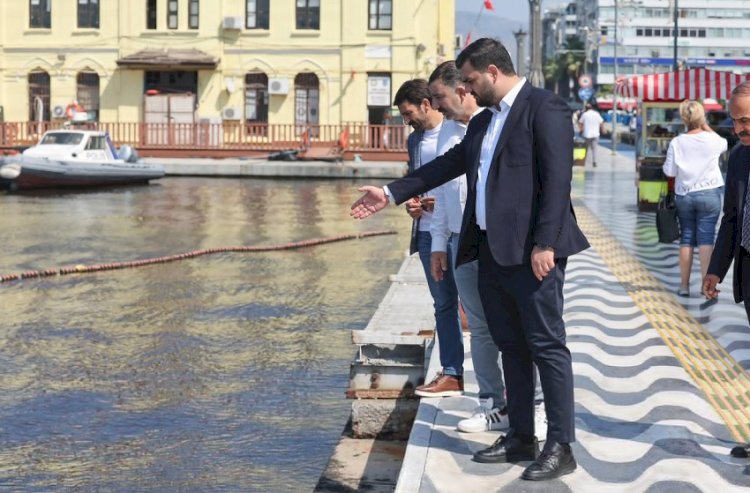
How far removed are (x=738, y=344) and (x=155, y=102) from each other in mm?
37360

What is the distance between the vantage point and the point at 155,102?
147ft

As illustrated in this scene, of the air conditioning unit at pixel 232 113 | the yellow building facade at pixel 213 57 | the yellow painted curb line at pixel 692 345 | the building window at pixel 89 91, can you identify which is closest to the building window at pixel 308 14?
the yellow building facade at pixel 213 57

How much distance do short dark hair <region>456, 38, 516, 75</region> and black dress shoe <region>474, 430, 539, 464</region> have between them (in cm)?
156

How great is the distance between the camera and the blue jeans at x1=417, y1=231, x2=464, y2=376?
706 centimetres

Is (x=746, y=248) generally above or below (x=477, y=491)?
above

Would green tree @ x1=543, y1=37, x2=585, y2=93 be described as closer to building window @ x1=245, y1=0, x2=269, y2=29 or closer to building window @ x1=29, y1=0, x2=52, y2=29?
building window @ x1=245, y1=0, x2=269, y2=29

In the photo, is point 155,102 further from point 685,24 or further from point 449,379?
point 685,24

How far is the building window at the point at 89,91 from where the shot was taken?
45375 mm

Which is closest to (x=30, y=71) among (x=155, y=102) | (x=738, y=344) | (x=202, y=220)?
(x=155, y=102)

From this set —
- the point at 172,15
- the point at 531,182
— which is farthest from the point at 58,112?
the point at 531,182

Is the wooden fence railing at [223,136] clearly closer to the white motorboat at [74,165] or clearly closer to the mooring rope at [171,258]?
the white motorboat at [74,165]

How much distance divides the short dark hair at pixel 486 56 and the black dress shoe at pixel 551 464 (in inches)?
61.2

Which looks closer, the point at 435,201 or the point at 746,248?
the point at 746,248

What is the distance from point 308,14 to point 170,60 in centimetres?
481
